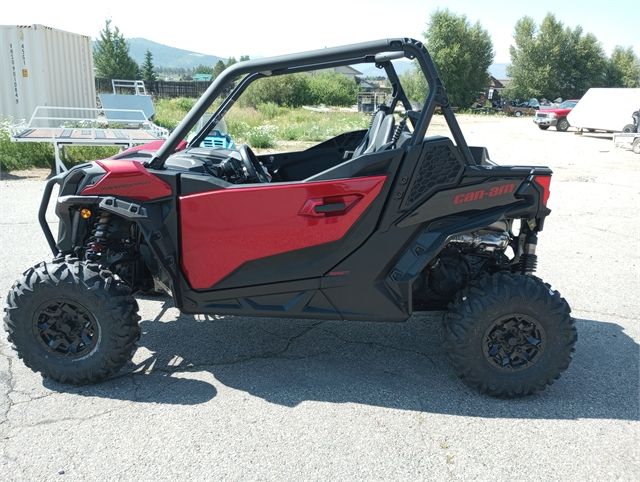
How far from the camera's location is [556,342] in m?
3.29

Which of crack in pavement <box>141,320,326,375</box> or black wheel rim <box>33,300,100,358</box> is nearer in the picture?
black wheel rim <box>33,300,100,358</box>

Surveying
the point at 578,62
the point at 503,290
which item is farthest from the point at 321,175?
the point at 578,62

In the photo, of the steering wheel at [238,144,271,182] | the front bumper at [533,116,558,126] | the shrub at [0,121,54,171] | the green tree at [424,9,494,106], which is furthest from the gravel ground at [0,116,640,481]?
the green tree at [424,9,494,106]

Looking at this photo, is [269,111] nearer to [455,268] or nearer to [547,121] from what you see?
[547,121]

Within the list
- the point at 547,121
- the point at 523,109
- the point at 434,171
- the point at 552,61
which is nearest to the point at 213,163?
the point at 434,171

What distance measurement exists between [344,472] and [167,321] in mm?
2162

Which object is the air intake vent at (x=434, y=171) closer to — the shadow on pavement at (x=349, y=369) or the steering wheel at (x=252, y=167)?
the shadow on pavement at (x=349, y=369)

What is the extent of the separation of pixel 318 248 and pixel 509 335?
1.24 m

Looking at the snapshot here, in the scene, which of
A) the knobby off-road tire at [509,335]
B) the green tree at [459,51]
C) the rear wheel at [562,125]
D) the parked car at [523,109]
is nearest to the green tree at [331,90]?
the green tree at [459,51]

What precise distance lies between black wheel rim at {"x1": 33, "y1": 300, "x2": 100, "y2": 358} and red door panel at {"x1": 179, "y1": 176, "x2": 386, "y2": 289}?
0.73 metres

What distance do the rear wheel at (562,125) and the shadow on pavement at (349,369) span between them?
26.0m

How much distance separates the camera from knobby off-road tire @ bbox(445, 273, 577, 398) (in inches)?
128

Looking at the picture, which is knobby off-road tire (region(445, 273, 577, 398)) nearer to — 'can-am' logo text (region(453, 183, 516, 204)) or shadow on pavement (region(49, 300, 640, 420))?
shadow on pavement (region(49, 300, 640, 420))

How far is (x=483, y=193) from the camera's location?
329 centimetres
